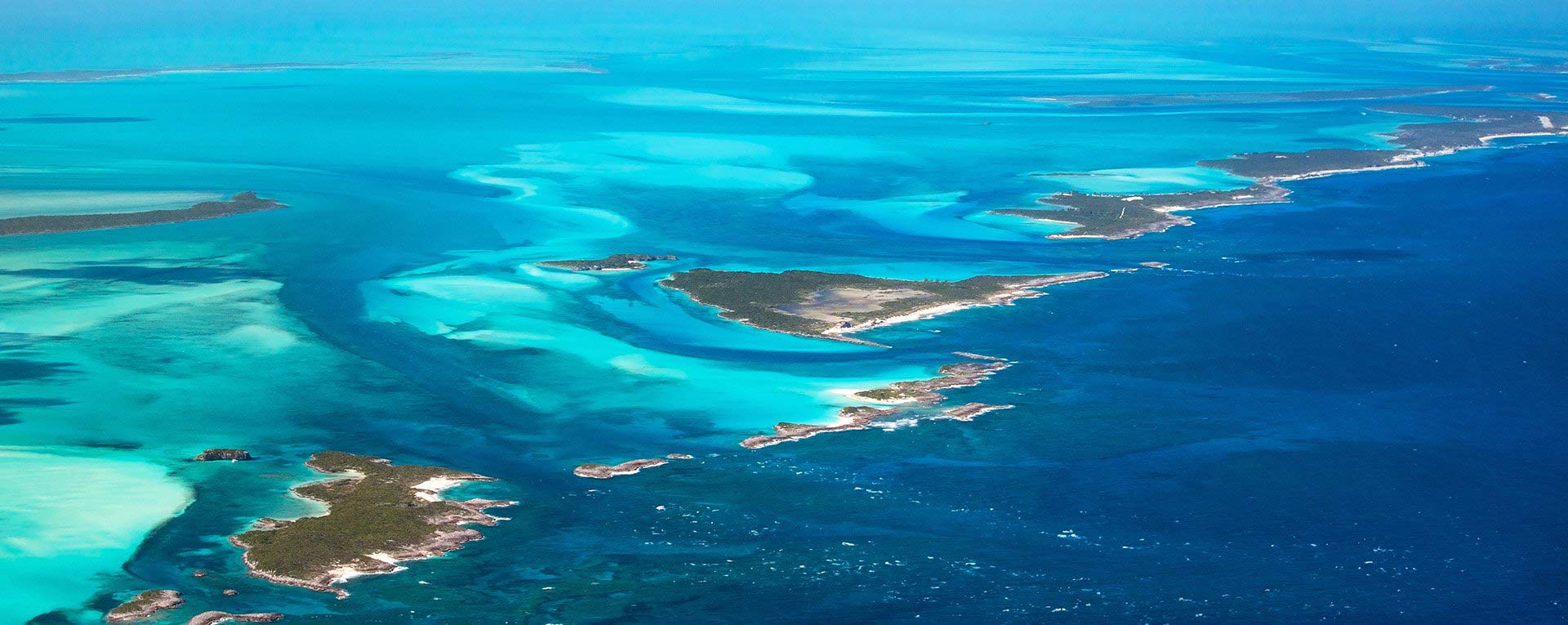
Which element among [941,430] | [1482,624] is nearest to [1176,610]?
[1482,624]

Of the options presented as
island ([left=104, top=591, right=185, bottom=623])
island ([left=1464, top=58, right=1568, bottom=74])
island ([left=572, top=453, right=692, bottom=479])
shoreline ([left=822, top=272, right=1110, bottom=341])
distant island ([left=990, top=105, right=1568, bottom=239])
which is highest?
island ([left=1464, top=58, right=1568, bottom=74])

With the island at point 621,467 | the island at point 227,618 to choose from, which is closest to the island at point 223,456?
the island at point 621,467

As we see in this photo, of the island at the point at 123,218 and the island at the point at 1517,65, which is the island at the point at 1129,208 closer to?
the island at the point at 123,218

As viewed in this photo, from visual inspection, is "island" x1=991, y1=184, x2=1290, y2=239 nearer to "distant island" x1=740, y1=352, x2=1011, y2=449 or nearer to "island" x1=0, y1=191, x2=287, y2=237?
"distant island" x1=740, y1=352, x2=1011, y2=449

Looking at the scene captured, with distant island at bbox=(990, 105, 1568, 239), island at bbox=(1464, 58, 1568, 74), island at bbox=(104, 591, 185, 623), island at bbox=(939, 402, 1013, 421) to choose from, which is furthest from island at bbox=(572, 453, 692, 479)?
island at bbox=(1464, 58, 1568, 74)

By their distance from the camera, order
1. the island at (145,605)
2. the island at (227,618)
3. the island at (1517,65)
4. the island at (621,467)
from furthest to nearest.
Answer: the island at (1517,65), the island at (621,467), the island at (145,605), the island at (227,618)

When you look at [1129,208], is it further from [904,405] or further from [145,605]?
[145,605]
